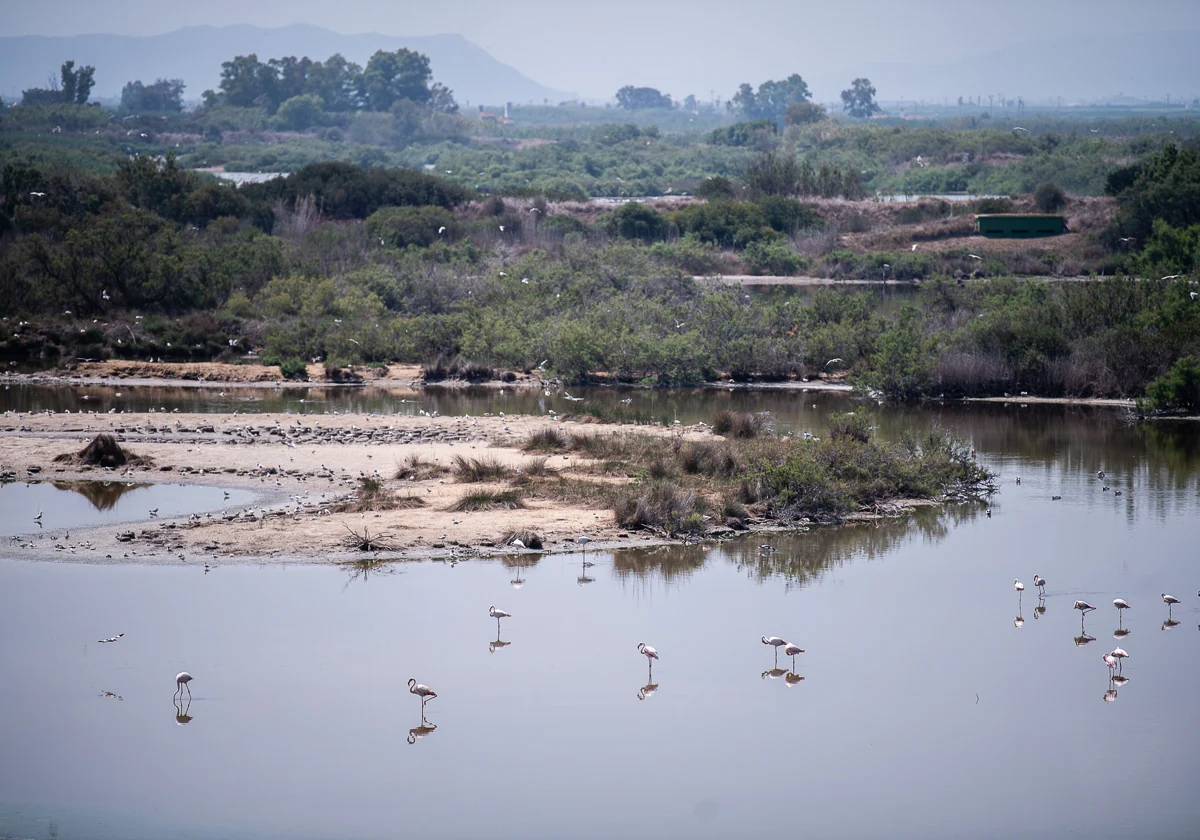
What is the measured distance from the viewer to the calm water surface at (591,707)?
9.32m

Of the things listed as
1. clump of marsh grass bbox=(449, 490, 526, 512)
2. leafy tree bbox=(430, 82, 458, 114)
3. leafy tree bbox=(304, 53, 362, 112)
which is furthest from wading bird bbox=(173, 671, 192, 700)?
leafy tree bbox=(430, 82, 458, 114)

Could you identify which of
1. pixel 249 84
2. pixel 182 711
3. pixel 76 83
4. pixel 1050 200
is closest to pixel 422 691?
pixel 182 711

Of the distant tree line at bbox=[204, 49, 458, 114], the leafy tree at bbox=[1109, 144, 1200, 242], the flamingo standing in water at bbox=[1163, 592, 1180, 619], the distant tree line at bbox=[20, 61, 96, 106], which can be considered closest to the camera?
the flamingo standing in water at bbox=[1163, 592, 1180, 619]

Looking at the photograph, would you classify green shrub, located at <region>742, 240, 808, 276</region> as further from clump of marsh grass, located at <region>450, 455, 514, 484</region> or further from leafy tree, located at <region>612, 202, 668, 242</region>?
clump of marsh grass, located at <region>450, 455, 514, 484</region>

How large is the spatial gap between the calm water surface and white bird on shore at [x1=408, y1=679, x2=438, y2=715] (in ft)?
0.36

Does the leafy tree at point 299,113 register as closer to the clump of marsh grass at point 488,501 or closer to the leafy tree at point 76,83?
the leafy tree at point 76,83

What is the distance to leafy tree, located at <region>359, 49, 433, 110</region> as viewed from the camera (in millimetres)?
167625

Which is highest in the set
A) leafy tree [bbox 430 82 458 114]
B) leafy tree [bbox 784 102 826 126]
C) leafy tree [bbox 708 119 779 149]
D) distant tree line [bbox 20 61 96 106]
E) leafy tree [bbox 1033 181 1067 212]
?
leafy tree [bbox 430 82 458 114]

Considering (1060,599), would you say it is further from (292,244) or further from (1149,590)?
(292,244)

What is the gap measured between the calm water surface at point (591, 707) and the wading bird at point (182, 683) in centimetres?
10

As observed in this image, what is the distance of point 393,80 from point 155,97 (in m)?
32.2

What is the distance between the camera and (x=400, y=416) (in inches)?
948

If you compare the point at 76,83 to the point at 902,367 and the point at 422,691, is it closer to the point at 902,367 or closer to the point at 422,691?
the point at 902,367

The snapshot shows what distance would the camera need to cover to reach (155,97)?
580 feet
